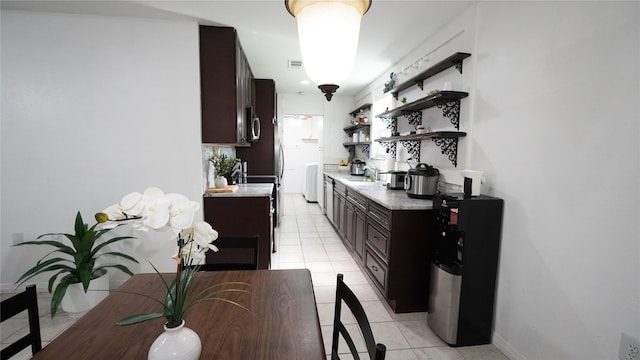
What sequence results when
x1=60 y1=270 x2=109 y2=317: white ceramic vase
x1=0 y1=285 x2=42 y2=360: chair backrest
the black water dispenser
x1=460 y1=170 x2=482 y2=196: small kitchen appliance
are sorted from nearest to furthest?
1. x1=0 y1=285 x2=42 y2=360: chair backrest
2. the black water dispenser
3. x1=460 y1=170 x2=482 y2=196: small kitchen appliance
4. x1=60 y1=270 x2=109 y2=317: white ceramic vase

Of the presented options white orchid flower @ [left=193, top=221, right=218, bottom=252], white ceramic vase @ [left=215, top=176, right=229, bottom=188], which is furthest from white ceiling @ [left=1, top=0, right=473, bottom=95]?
white orchid flower @ [left=193, top=221, right=218, bottom=252]

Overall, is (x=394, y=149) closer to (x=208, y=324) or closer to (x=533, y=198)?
(x=533, y=198)

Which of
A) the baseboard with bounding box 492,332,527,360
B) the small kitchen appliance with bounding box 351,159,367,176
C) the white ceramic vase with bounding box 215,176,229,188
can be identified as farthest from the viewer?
the small kitchen appliance with bounding box 351,159,367,176

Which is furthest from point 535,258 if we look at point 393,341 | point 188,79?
point 188,79

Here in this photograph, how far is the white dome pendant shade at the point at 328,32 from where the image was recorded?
38.8 inches

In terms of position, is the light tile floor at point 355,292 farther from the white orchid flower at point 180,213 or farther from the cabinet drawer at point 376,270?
the white orchid flower at point 180,213

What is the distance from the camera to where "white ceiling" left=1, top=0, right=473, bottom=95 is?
2426mm

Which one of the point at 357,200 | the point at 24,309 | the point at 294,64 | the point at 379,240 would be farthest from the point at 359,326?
the point at 294,64

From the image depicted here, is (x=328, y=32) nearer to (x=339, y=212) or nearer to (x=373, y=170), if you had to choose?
(x=339, y=212)

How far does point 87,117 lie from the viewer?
9.05ft

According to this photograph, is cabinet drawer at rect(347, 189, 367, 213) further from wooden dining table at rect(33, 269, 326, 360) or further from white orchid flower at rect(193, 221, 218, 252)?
white orchid flower at rect(193, 221, 218, 252)

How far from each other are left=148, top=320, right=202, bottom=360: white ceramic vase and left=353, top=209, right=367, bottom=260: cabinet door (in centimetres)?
247

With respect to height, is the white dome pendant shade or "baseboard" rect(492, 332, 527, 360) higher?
the white dome pendant shade

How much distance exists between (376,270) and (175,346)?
2.23 meters
